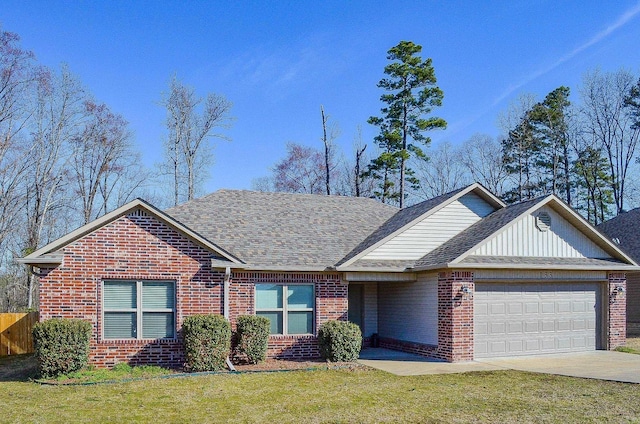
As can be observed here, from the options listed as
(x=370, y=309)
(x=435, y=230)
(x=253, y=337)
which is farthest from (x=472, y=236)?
(x=253, y=337)

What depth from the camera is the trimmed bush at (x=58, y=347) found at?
42.8 feet

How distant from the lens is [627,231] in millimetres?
29719

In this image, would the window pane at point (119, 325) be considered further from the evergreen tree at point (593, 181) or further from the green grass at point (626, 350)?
the evergreen tree at point (593, 181)

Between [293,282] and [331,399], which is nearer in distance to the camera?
[331,399]

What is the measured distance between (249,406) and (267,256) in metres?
6.81

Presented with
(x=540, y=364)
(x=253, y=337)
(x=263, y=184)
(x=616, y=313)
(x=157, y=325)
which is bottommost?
(x=540, y=364)

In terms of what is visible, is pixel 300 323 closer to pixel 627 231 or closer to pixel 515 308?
pixel 515 308

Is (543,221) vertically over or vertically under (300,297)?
over

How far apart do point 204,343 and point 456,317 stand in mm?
6598

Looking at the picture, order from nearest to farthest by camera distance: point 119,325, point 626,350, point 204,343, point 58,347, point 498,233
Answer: point 58,347
point 204,343
point 119,325
point 498,233
point 626,350

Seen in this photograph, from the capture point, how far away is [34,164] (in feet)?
104

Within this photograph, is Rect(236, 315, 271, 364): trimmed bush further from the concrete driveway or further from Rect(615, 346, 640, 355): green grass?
Rect(615, 346, 640, 355): green grass

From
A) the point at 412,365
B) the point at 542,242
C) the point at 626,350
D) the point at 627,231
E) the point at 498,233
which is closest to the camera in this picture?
the point at 412,365

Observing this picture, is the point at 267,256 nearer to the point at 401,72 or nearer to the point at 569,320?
the point at 569,320
